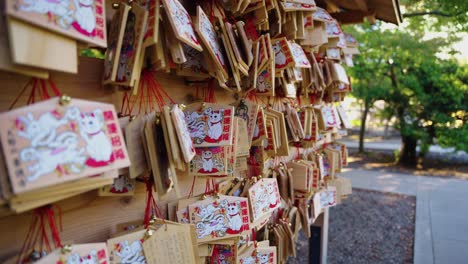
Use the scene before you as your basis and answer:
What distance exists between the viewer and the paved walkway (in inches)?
151

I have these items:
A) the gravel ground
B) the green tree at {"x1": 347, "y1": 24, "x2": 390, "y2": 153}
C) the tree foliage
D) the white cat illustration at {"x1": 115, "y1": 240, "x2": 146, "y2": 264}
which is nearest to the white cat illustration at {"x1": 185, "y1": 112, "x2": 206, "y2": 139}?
the white cat illustration at {"x1": 115, "y1": 240, "x2": 146, "y2": 264}

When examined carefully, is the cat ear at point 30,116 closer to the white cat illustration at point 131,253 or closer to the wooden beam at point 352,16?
the white cat illustration at point 131,253

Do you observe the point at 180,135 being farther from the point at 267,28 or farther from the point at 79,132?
the point at 267,28

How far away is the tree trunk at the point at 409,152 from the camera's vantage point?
9227 millimetres

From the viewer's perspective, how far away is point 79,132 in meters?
0.71

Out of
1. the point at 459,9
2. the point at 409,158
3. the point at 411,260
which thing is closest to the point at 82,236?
the point at 411,260

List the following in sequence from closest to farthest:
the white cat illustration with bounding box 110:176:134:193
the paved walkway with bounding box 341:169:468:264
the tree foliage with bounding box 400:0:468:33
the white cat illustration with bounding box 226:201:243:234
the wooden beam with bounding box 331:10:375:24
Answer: the white cat illustration with bounding box 110:176:134:193
the white cat illustration with bounding box 226:201:243:234
the wooden beam with bounding box 331:10:375:24
the paved walkway with bounding box 341:169:468:264
the tree foliage with bounding box 400:0:468:33

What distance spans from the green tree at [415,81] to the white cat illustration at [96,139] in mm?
7244

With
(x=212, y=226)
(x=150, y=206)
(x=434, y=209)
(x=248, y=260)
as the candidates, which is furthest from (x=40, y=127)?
(x=434, y=209)

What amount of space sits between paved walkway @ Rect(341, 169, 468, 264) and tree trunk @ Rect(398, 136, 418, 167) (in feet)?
4.16

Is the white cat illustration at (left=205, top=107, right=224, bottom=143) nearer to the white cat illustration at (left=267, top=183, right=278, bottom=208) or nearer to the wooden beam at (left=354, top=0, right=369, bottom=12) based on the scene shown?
the white cat illustration at (left=267, top=183, right=278, bottom=208)

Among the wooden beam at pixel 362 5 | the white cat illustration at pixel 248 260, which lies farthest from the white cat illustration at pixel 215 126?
the wooden beam at pixel 362 5

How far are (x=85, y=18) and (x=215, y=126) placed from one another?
1.81ft

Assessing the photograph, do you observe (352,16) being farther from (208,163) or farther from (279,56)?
(208,163)
